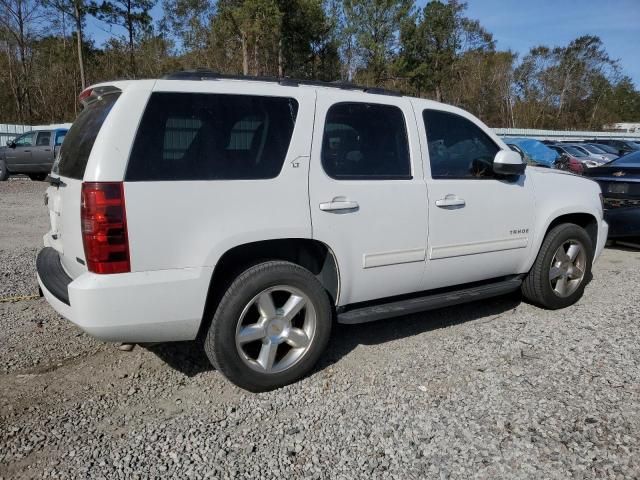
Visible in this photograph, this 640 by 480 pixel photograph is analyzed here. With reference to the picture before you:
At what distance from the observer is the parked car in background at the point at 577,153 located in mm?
20859

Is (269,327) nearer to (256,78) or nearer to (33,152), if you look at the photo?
(256,78)

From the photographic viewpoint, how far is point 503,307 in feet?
16.8

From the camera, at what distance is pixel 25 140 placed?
18203 millimetres

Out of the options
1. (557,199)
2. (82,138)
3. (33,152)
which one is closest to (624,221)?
(557,199)

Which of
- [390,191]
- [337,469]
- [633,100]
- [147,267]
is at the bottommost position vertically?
[337,469]

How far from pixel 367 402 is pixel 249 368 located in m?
0.75

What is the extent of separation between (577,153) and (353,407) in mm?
21933

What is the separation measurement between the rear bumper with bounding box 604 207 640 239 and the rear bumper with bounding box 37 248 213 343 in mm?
6387

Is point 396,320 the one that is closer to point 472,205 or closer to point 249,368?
point 472,205

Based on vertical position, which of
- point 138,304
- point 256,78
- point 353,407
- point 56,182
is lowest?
point 353,407

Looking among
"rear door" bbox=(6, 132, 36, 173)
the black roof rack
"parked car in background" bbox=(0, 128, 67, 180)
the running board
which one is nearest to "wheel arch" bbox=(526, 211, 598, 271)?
the running board

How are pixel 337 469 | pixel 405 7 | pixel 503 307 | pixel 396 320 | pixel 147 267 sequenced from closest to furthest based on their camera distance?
pixel 337 469 → pixel 147 267 → pixel 396 320 → pixel 503 307 → pixel 405 7

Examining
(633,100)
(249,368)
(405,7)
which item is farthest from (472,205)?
(633,100)

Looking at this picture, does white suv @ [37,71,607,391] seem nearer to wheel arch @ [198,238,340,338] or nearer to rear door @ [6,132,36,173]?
wheel arch @ [198,238,340,338]
